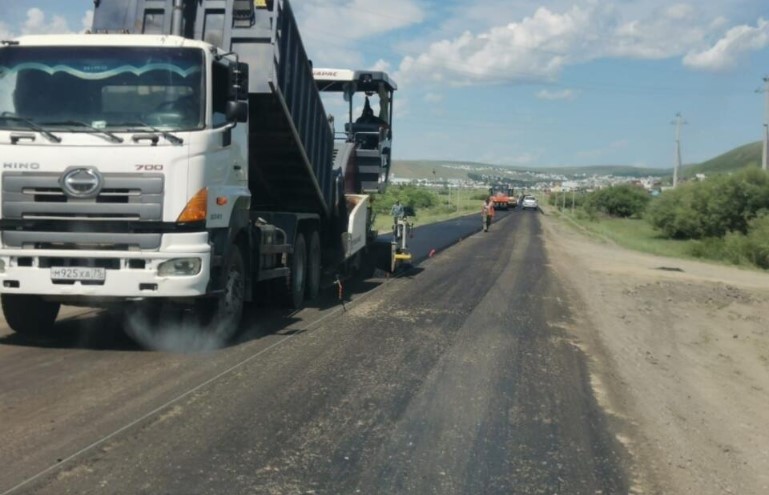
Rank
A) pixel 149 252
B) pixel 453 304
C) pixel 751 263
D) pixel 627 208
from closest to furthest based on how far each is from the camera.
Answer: pixel 149 252
pixel 453 304
pixel 751 263
pixel 627 208

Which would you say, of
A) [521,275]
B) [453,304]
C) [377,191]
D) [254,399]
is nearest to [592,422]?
[254,399]

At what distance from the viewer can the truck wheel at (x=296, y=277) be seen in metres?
11.3

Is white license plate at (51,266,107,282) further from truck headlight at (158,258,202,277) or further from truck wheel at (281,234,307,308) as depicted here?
truck wheel at (281,234,307,308)

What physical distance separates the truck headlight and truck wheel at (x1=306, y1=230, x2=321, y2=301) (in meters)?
4.45

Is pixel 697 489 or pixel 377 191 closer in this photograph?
pixel 697 489

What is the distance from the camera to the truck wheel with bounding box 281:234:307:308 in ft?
36.9

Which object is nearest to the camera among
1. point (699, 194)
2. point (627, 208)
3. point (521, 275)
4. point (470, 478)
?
point (470, 478)

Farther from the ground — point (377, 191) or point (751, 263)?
point (377, 191)

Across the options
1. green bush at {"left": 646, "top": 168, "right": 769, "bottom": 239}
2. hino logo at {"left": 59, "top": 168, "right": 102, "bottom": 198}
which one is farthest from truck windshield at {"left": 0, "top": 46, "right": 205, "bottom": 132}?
green bush at {"left": 646, "top": 168, "right": 769, "bottom": 239}

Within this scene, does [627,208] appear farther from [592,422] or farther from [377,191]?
[592,422]

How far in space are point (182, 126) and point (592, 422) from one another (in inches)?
182

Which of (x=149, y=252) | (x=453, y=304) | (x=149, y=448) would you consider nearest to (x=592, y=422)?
(x=149, y=448)

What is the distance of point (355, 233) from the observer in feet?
45.8

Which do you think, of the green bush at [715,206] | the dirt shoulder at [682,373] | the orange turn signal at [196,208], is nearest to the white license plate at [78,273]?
the orange turn signal at [196,208]
